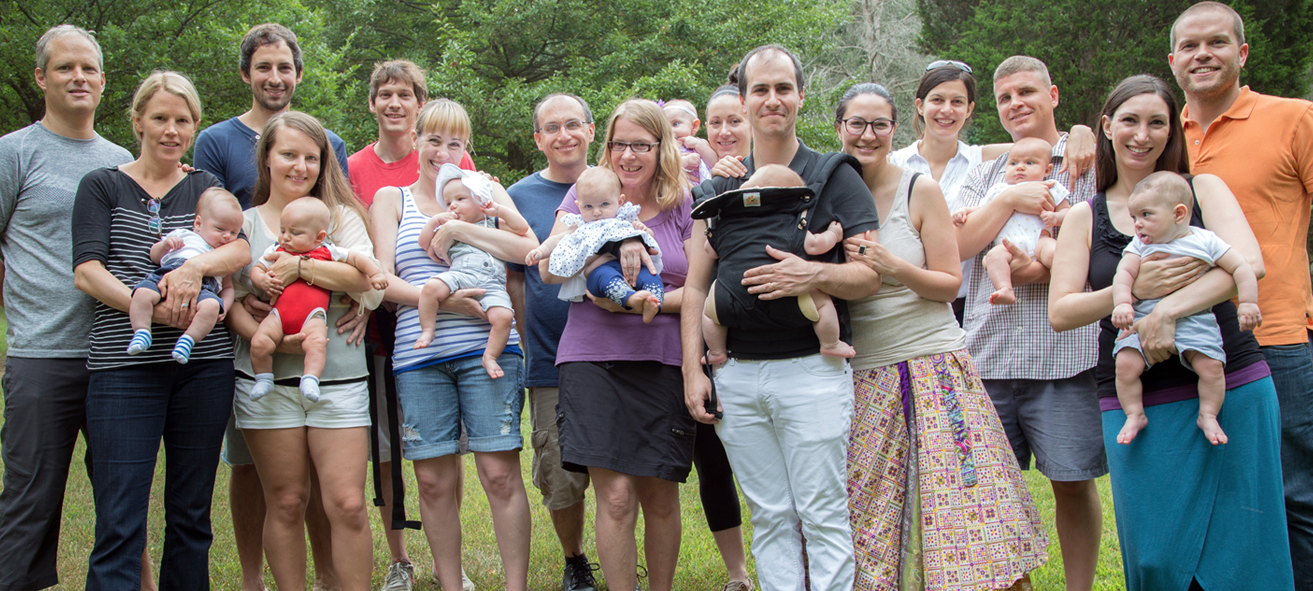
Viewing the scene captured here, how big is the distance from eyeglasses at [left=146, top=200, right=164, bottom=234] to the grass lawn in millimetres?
1957

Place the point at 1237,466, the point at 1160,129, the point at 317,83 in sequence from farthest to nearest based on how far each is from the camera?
the point at 317,83 → the point at 1160,129 → the point at 1237,466

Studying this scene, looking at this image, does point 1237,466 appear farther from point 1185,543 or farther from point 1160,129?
point 1160,129

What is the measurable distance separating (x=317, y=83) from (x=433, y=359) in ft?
32.8

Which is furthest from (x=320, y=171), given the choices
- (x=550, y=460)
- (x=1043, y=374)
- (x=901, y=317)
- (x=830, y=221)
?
(x=1043, y=374)

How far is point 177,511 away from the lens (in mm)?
3189

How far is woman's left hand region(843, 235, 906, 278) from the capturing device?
290 cm

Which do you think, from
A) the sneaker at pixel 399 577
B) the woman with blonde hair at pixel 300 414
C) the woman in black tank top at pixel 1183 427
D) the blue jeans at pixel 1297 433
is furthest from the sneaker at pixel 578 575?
the blue jeans at pixel 1297 433

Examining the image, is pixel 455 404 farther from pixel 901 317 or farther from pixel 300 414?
pixel 901 317

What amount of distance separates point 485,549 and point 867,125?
10.9ft

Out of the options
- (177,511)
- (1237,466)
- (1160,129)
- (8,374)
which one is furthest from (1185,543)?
(8,374)

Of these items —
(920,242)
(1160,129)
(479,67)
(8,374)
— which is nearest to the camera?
(1160,129)

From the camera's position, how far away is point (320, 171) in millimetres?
3566

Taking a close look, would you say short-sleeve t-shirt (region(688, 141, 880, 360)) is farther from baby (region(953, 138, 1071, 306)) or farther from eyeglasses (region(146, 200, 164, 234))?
eyeglasses (region(146, 200, 164, 234))

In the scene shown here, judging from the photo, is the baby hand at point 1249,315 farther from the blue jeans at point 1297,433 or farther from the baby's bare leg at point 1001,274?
the baby's bare leg at point 1001,274
